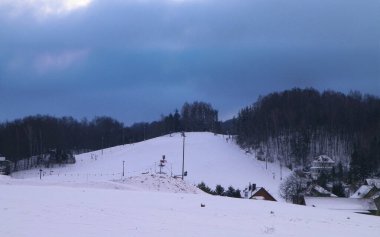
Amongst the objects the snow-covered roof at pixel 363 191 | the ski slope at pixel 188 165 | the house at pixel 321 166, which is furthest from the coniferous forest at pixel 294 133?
the snow-covered roof at pixel 363 191

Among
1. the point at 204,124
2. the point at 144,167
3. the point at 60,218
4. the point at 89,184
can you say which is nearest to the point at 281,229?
the point at 60,218

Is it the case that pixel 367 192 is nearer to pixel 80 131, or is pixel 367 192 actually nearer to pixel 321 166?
pixel 321 166

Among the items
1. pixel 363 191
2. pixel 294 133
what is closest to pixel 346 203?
pixel 363 191

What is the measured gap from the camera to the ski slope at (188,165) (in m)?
89.6

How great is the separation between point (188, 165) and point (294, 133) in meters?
34.0

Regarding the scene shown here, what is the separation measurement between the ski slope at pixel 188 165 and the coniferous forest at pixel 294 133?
24.6ft

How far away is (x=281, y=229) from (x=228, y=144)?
120224 millimetres

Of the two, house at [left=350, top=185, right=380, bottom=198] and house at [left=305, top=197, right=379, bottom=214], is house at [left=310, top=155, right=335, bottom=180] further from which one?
house at [left=305, top=197, right=379, bottom=214]

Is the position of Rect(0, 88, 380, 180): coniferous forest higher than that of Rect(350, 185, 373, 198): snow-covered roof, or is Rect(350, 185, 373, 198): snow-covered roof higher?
Rect(0, 88, 380, 180): coniferous forest

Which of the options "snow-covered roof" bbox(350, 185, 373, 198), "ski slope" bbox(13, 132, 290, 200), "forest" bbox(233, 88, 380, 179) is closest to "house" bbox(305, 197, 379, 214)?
"snow-covered roof" bbox(350, 185, 373, 198)

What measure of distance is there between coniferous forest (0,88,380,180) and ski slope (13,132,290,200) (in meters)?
7.51

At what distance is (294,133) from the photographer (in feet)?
409

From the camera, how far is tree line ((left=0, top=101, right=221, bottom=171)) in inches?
4621

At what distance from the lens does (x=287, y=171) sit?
4099 inches
